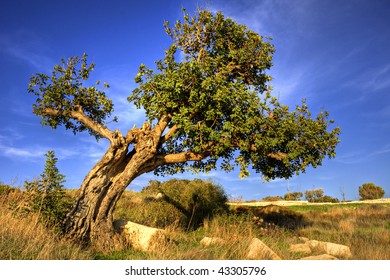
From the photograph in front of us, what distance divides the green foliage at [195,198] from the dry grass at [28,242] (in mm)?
11947

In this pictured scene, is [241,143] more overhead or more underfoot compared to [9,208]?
more overhead

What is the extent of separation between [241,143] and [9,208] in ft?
34.0

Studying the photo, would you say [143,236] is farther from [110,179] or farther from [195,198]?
[195,198]

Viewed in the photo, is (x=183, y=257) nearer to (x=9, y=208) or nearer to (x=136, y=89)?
(x=9, y=208)

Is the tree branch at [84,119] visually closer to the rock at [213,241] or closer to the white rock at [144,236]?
the white rock at [144,236]

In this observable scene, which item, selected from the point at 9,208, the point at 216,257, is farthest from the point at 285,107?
the point at 9,208

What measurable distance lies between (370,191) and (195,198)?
2726 inches

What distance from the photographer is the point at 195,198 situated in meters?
26.2

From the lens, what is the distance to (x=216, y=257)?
11.1 metres

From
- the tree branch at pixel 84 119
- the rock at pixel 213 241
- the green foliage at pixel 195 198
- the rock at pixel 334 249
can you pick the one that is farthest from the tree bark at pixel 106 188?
the rock at pixel 334 249

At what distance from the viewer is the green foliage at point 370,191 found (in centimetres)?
7950

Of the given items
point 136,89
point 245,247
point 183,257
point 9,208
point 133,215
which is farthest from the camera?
point 133,215

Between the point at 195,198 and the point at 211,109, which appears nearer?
the point at 211,109
